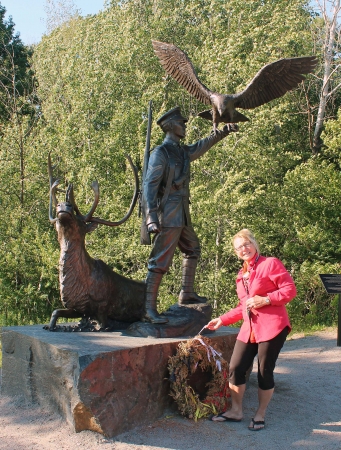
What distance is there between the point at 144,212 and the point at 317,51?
13.5 m

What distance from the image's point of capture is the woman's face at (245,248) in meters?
3.85

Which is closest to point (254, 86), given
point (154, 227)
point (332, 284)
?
point (154, 227)

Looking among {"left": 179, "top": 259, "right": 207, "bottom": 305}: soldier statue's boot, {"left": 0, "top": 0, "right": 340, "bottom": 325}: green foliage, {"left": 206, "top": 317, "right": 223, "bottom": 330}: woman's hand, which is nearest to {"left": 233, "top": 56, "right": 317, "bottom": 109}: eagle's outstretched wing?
{"left": 179, "top": 259, "right": 207, "bottom": 305}: soldier statue's boot

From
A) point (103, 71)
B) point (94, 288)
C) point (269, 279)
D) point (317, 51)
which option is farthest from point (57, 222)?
point (317, 51)

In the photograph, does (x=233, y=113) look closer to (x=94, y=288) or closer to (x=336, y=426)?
(x=94, y=288)

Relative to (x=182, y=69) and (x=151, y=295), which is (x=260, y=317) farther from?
(x=182, y=69)

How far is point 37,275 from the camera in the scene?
483 inches

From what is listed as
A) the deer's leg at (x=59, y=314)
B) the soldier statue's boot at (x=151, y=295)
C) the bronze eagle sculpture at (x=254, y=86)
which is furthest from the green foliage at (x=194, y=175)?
the deer's leg at (x=59, y=314)

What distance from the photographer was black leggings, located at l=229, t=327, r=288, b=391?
3.73 metres

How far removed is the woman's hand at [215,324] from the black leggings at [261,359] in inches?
8.7

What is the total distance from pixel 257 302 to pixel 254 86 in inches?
97.0

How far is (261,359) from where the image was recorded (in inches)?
148

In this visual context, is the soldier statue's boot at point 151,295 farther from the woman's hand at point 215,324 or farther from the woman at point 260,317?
the woman at point 260,317

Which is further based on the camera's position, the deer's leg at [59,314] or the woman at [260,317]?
the deer's leg at [59,314]
